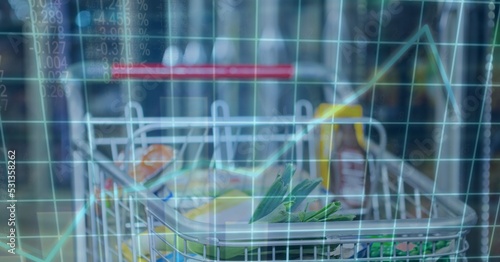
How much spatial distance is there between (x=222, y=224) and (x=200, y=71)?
0.98 feet

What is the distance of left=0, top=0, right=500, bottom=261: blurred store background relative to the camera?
0.92 metres

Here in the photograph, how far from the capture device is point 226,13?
0.94 m

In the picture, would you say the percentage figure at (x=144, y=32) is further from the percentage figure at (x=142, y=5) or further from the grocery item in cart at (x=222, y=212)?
the grocery item in cart at (x=222, y=212)

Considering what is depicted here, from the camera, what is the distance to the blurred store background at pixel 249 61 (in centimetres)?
92

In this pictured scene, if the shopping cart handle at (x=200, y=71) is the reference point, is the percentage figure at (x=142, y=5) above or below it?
above

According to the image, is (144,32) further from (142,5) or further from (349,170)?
(349,170)

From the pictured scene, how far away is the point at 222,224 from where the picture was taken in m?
1.01

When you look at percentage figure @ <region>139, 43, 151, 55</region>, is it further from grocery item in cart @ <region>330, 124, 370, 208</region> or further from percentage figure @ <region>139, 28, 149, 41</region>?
grocery item in cart @ <region>330, 124, 370, 208</region>

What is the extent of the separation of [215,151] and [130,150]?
16 cm

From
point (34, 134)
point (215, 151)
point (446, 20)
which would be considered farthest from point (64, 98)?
point (446, 20)

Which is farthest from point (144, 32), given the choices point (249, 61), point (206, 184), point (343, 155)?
point (343, 155)

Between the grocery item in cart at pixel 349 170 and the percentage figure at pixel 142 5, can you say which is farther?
the grocery item in cart at pixel 349 170

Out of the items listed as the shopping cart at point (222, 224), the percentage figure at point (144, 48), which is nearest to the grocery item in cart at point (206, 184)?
the shopping cart at point (222, 224)

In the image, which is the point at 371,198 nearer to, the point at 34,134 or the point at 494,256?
the point at 494,256
